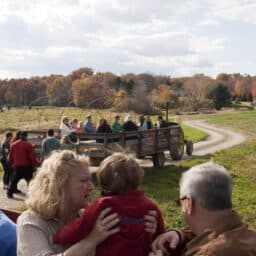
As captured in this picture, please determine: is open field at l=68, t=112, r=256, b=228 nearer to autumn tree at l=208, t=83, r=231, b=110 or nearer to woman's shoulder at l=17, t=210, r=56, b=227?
woman's shoulder at l=17, t=210, r=56, b=227

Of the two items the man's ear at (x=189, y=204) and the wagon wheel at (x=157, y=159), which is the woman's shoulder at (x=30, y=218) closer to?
the man's ear at (x=189, y=204)

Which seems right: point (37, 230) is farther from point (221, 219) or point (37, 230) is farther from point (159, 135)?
point (159, 135)

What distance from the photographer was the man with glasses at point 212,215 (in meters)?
2.33

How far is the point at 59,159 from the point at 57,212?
293mm

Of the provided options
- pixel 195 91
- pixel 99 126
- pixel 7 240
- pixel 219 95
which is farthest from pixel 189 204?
pixel 195 91

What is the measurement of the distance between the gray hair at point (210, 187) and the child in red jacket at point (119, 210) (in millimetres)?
309

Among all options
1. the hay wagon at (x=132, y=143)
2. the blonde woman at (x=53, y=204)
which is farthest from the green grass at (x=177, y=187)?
the blonde woman at (x=53, y=204)

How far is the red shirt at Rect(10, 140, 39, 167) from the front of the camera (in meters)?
11.4

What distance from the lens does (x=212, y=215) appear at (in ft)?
7.93

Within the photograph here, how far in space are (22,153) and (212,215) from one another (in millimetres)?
9405

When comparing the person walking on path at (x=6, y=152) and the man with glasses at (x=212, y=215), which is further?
the person walking on path at (x=6, y=152)

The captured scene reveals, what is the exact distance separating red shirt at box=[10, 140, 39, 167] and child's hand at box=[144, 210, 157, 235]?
8938 mm

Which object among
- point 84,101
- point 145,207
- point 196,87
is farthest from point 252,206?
point 196,87

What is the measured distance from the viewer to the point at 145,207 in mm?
2674
